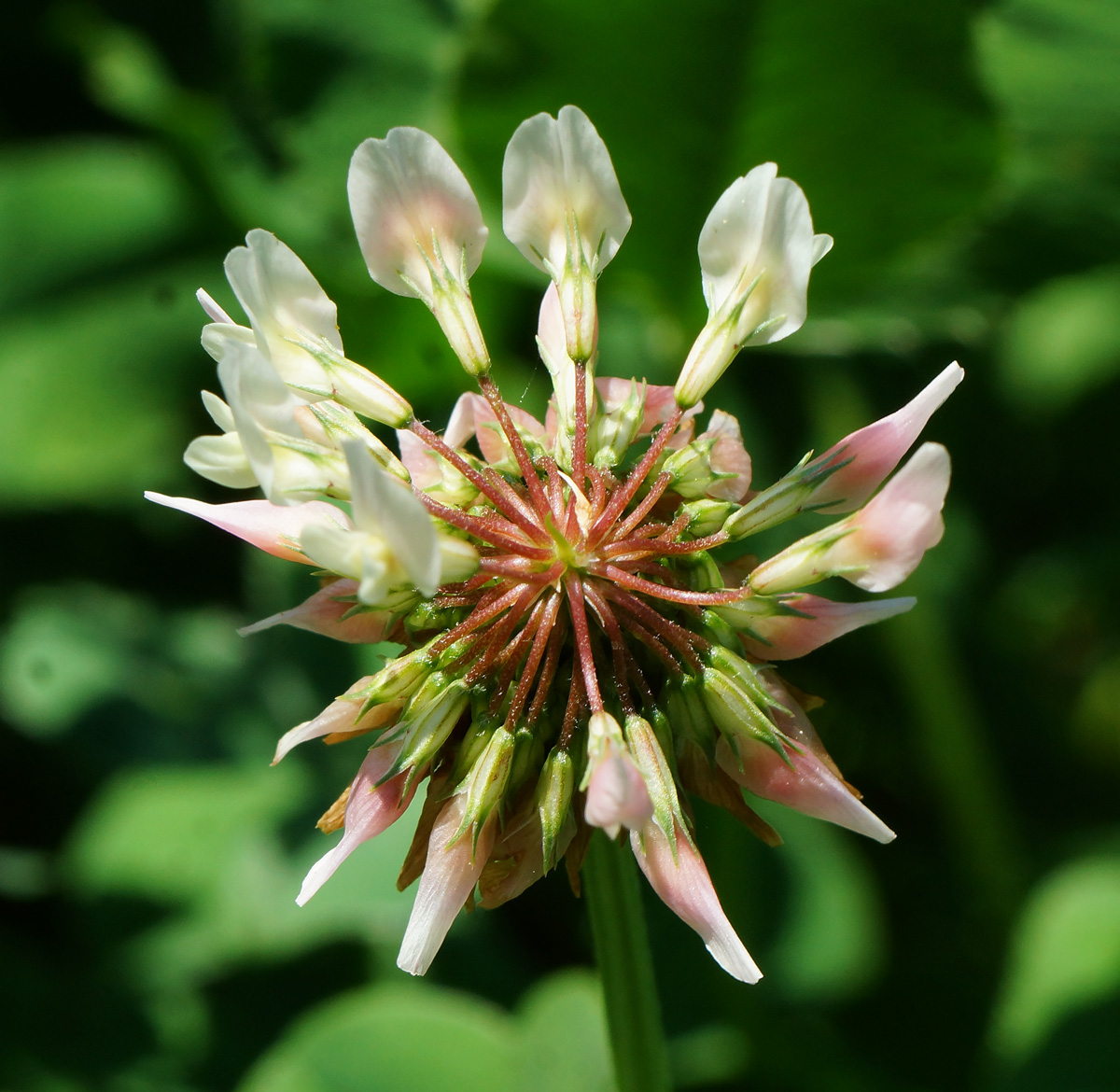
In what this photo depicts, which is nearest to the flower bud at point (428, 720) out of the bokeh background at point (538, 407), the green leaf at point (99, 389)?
the bokeh background at point (538, 407)

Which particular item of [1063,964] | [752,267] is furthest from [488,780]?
[1063,964]

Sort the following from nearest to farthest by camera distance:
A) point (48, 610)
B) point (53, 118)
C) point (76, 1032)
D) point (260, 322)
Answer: point (260, 322)
point (76, 1032)
point (48, 610)
point (53, 118)

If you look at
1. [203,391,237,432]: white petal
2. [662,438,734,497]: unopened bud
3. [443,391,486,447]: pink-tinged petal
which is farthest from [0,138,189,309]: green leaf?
[662,438,734,497]: unopened bud

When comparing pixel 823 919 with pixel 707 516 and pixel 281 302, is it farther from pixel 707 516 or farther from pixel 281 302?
pixel 281 302

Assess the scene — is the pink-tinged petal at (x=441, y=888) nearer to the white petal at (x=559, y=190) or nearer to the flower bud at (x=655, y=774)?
the flower bud at (x=655, y=774)

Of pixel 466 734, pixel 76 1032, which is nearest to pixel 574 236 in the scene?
pixel 466 734

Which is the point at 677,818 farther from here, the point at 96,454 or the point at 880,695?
the point at 96,454
